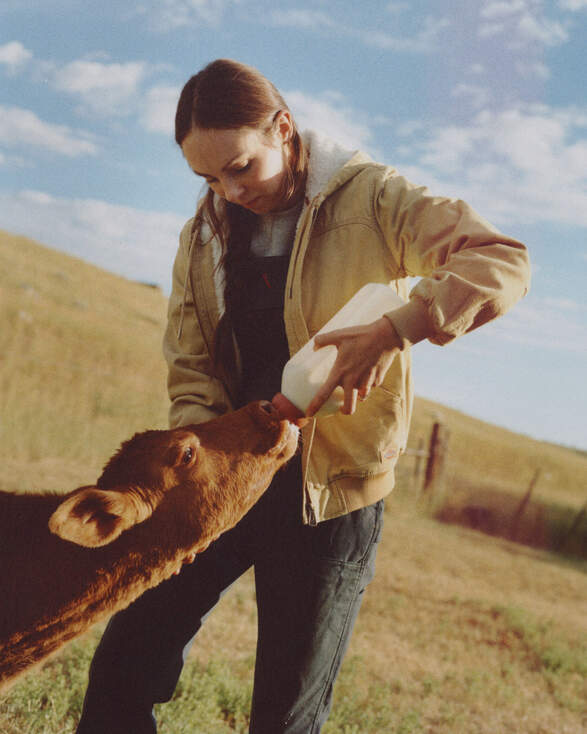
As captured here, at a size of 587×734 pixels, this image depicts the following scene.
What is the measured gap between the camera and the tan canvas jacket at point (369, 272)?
2.26 m

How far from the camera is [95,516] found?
246cm

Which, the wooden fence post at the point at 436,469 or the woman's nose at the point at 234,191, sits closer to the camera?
the woman's nose at the point at 234,191

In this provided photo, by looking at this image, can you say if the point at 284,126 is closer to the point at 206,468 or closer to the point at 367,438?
the point at 367,438

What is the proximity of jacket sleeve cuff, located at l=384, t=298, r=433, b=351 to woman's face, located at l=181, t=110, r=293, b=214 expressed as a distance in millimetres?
929

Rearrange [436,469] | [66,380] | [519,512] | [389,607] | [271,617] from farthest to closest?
[519,512]
[436,469]
[66,380]
[389,607]
[271,617]

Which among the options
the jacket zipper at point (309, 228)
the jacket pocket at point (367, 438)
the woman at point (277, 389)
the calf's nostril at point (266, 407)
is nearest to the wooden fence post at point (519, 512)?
the woman at point (277, 389)

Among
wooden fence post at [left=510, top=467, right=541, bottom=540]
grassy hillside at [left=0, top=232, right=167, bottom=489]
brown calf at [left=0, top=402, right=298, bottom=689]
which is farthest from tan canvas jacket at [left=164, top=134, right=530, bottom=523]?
wooden fence post at [left=510, top=467, right=541, bottom=540]

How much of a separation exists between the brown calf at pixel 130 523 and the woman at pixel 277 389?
0.17 m

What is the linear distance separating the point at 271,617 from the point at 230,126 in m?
1.96

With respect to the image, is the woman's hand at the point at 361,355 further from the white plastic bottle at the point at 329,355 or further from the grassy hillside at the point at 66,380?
the grassy hillside at the point at 66,380

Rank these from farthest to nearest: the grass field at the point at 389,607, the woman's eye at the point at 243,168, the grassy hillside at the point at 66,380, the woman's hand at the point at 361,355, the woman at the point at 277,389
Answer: the grassy hillside at the point at 66,380, the grass field at the point at 389,607, the woman's eye at the point at 243,168, the woman at the point at 277,389, the woman's hand at the point at 361,355

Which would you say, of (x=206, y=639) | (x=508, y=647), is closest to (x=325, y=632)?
(x=206, y=639)

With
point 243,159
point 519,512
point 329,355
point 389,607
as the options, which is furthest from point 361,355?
point 519,512

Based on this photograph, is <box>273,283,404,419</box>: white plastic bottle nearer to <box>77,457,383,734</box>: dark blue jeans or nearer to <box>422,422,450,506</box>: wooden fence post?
<box>77,457,383,734</box>: dark blue jeans
